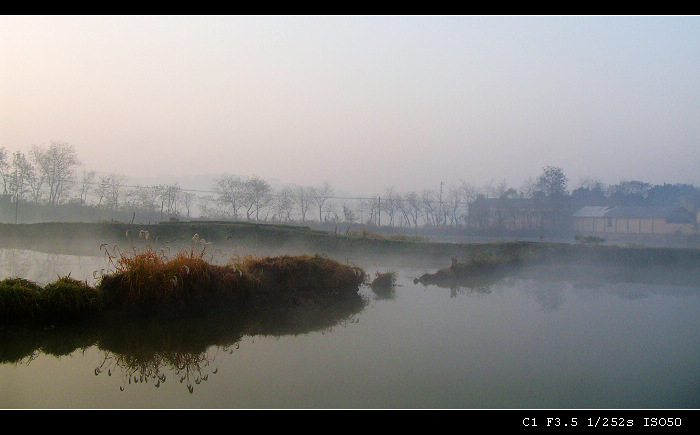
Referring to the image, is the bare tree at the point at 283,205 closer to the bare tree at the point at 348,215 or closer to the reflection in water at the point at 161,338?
the bare tree at the point at 348,215

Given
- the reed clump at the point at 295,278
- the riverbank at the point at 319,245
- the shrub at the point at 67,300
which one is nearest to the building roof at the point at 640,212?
the riverbank at the point at 319,245

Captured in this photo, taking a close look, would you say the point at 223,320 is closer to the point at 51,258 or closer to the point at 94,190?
the point at 51,258

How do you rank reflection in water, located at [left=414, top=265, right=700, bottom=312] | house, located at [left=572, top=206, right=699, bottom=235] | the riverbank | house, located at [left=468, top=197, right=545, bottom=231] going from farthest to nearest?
house, located at [left=468, top=197, right=545, bottom=231]
house, located at [left=572, top=206, right=699, bottom=235]
the riverbank
reflection in water, located at [left=414, top=265, right=700, bottom=312]

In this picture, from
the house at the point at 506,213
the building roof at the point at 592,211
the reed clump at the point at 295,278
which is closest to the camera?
the reed clump at the point at 295,278

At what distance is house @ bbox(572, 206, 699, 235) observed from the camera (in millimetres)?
32500

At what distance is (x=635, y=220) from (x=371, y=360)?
33.9 metres

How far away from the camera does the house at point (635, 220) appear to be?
3250 centimetres

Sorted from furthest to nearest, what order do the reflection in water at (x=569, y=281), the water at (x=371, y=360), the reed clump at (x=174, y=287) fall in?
the reflection in water at (x=569, y=281)
the reed clump at (x=174, y=287)
the water at (x=371, y=360)

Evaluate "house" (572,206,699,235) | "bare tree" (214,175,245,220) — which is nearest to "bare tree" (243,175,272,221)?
"bare tree" (214,175,245,220)

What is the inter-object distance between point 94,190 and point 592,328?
3197 cm

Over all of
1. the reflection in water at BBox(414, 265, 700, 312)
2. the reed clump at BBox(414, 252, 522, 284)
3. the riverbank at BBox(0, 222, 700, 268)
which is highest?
the riverbank at BBox(0, 222, 700, 268)

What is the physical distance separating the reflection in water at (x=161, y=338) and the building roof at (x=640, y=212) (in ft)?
99.4

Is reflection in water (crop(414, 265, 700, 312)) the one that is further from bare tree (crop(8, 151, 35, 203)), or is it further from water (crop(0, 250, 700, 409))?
bare tree (crop(8, 151, 35, 203))

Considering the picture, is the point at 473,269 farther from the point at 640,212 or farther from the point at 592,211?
the point at 592,211
